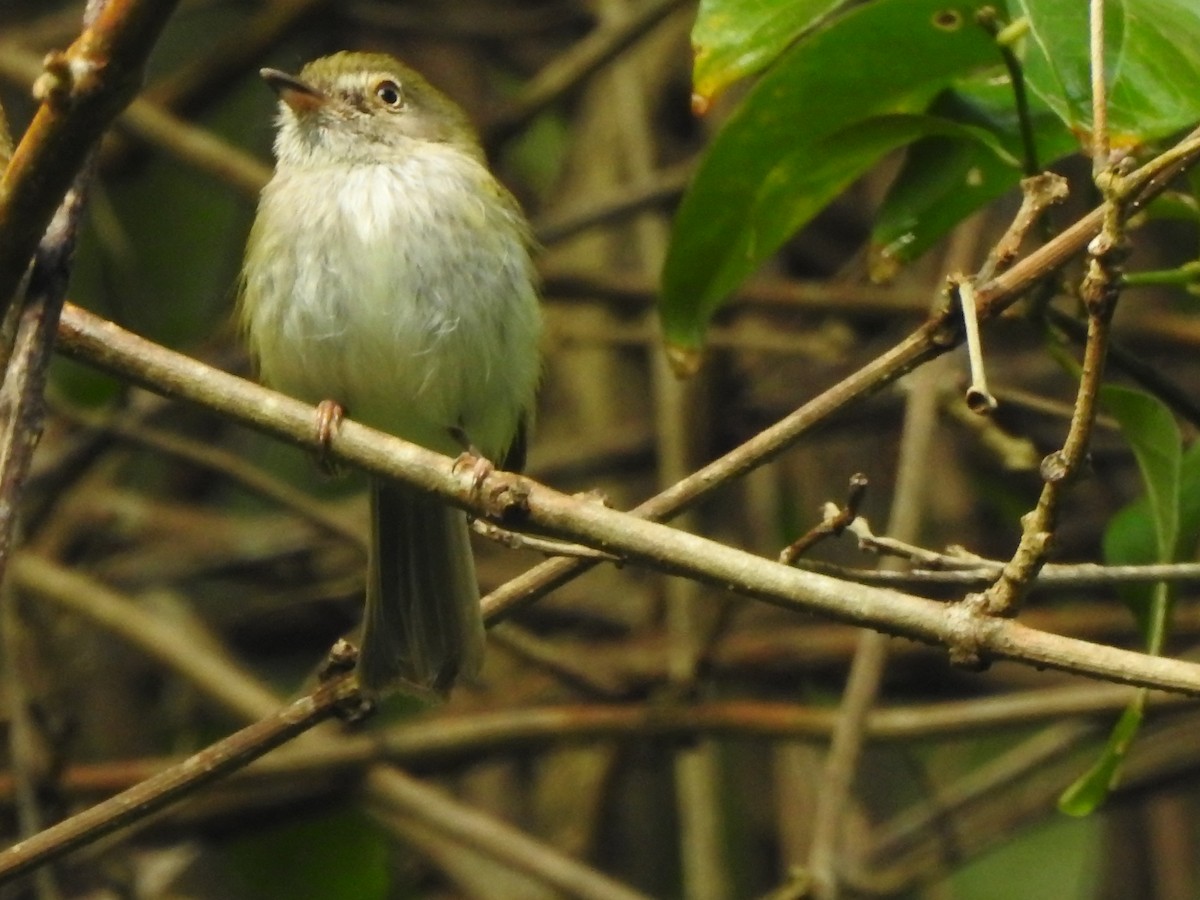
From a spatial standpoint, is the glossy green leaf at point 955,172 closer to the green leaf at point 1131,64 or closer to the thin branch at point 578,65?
the green leaf at point 1131,64

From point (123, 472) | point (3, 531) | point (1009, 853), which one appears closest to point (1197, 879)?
point (1009, 853)

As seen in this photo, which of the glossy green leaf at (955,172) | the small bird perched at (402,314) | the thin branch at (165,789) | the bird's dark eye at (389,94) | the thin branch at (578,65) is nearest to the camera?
the thin branch at (165,789)

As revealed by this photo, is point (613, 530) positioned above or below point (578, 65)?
below

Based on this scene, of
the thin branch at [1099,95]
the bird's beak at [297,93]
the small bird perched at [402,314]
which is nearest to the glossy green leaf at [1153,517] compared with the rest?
the thin branch at [1099,95]

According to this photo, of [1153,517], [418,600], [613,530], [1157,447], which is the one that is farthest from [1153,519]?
[418,600]

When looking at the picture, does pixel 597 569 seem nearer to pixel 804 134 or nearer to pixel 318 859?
pixel 318 859
